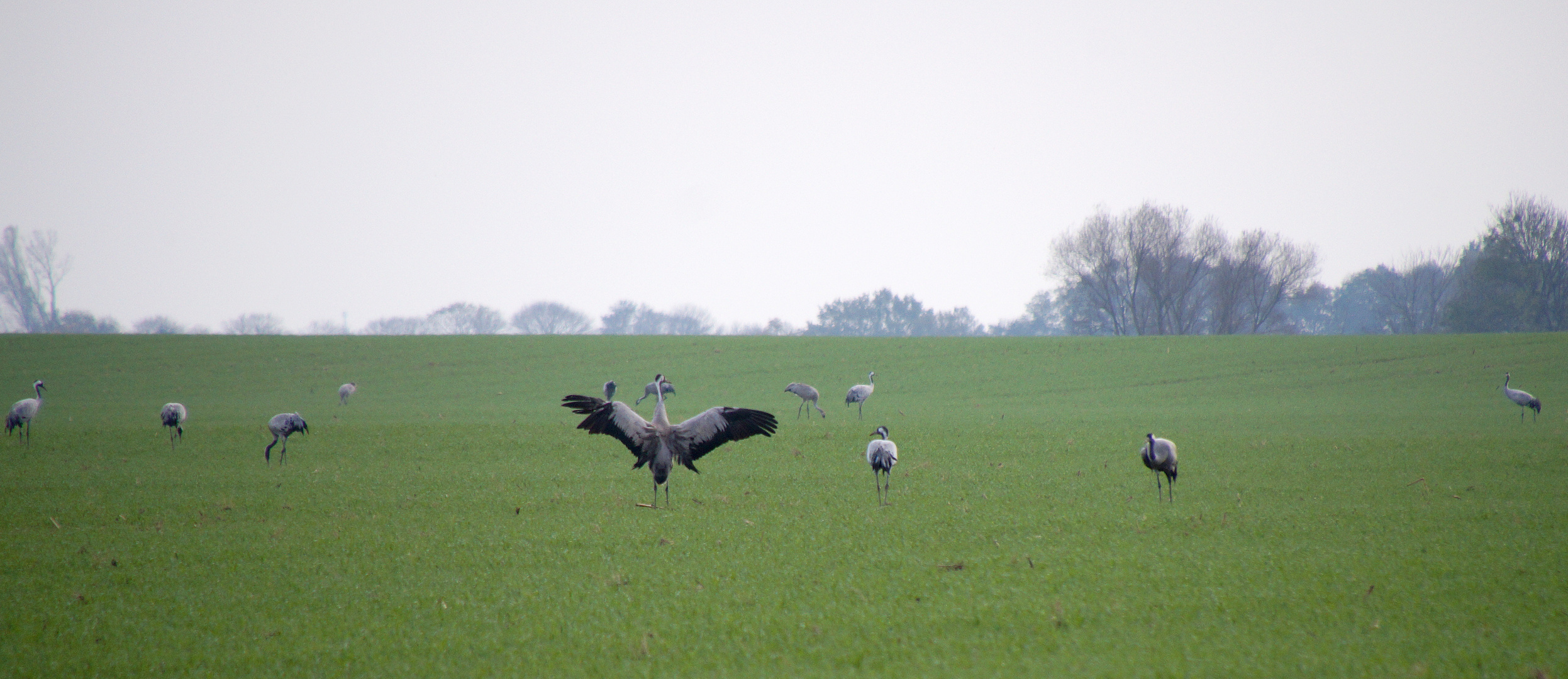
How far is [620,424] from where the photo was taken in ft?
39.1

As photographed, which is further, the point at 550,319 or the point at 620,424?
the point at 550,319

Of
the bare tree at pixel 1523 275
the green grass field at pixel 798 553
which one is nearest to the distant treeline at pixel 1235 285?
the bare tree at pixel 1523 275

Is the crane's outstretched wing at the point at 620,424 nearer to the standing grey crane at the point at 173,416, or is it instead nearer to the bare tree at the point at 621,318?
the standing grey crane at the point at 173,416

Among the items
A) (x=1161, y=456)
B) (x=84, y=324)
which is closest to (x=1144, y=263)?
(x=1161, y=456)

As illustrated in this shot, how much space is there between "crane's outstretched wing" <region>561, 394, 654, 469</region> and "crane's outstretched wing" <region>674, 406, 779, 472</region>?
0.49m

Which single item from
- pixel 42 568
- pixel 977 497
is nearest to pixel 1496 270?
pixel 977 497

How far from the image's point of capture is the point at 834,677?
548 cm

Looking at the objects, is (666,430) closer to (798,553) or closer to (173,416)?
(798,553)

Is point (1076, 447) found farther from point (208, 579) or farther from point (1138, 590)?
point (208, 579)

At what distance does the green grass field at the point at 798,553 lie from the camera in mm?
5945

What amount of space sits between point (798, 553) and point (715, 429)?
12.2 ft

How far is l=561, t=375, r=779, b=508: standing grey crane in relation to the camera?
11867 mm

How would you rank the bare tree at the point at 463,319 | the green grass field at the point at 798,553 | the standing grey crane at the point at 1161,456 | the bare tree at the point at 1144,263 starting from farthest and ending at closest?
the bare tree at the point at 463,319 → the bare tree at the point at 1144,263 → the standing grey crane at the point at 1161,456 → the green grass field at the point at 798,553

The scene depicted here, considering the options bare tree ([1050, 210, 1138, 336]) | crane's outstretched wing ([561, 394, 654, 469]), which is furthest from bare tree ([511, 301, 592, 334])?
crane's outstretched wing ([561, 394, 654, 469])
